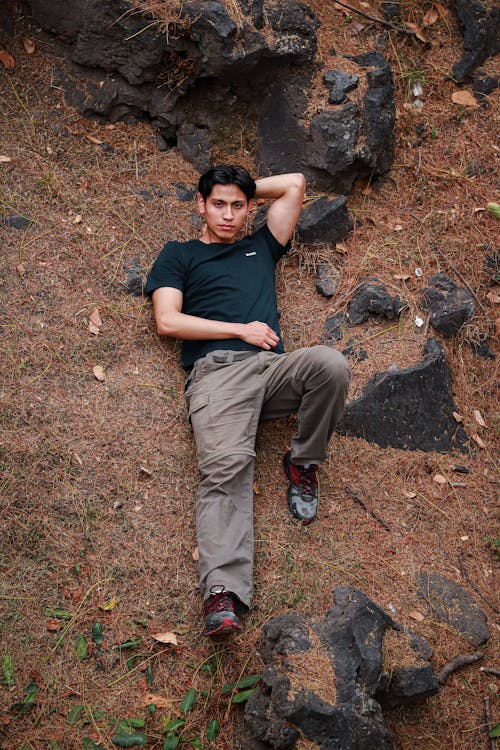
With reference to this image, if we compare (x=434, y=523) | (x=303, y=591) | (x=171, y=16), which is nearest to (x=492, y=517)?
(x=434, y=523)

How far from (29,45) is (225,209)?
7.54 ft

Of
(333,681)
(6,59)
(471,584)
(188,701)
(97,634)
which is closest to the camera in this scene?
(333,681)

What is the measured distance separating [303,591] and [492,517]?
4.99ft

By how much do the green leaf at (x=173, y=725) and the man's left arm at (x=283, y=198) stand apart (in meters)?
3.27

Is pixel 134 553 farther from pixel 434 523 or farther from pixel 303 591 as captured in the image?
pixel 434 523

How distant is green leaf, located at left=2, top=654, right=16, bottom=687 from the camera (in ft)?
12.2

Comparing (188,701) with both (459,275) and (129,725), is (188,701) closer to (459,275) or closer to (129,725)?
(129,725)

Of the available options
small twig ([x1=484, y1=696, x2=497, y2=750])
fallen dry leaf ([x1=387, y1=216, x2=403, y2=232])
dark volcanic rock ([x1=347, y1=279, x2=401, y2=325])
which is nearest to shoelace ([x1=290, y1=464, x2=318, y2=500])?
dark volcanic rock ([x1=347, y1=279, x2=401, y2=325])

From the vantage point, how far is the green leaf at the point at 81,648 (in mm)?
3891

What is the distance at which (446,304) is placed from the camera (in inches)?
217

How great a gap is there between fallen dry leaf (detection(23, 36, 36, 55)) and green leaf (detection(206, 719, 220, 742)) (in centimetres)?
509

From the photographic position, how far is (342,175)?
19.3 feet

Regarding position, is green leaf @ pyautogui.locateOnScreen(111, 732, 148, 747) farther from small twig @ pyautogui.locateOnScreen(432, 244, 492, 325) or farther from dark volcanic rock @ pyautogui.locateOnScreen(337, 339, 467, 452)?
small twig @ pyautogui.locateOnScreen(432, 244, 492, 325)

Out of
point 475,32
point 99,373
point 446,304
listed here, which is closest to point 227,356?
point 99,373
